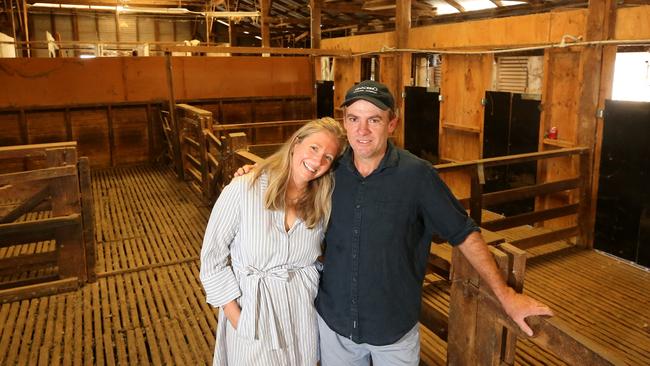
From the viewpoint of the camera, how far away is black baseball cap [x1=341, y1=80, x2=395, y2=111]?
6.42ft

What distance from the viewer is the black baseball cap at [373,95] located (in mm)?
1957

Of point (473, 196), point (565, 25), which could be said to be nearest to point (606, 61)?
point (565, 25)

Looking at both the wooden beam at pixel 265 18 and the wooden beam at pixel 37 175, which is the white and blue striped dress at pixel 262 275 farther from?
the wooden beam at pixel 265 18

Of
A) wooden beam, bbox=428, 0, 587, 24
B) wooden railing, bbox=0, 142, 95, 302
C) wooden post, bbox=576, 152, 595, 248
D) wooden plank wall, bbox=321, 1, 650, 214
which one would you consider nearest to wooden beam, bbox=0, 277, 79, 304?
wooden railing, bbox=0, 142, 95, 302

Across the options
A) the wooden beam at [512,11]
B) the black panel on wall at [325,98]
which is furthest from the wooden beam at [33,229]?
the black panel on wall at [325,98]

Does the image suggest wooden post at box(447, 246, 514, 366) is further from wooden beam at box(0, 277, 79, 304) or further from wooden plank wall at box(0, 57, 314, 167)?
wooden plank wall at box(0, 57, 314, 167)

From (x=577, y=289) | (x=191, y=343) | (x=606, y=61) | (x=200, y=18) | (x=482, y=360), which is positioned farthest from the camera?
(x=200, y=18)

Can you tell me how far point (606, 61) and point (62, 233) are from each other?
5710mm

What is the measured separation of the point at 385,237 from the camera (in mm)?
1968

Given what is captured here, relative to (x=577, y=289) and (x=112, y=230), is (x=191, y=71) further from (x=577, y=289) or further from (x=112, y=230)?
(x=577, y=289)

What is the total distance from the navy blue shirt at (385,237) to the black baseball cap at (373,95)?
0.63 feet

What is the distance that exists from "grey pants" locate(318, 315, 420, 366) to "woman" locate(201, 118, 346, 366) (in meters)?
0.09

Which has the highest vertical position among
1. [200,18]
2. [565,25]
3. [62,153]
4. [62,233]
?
[200,18]

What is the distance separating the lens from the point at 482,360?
2072 mm
